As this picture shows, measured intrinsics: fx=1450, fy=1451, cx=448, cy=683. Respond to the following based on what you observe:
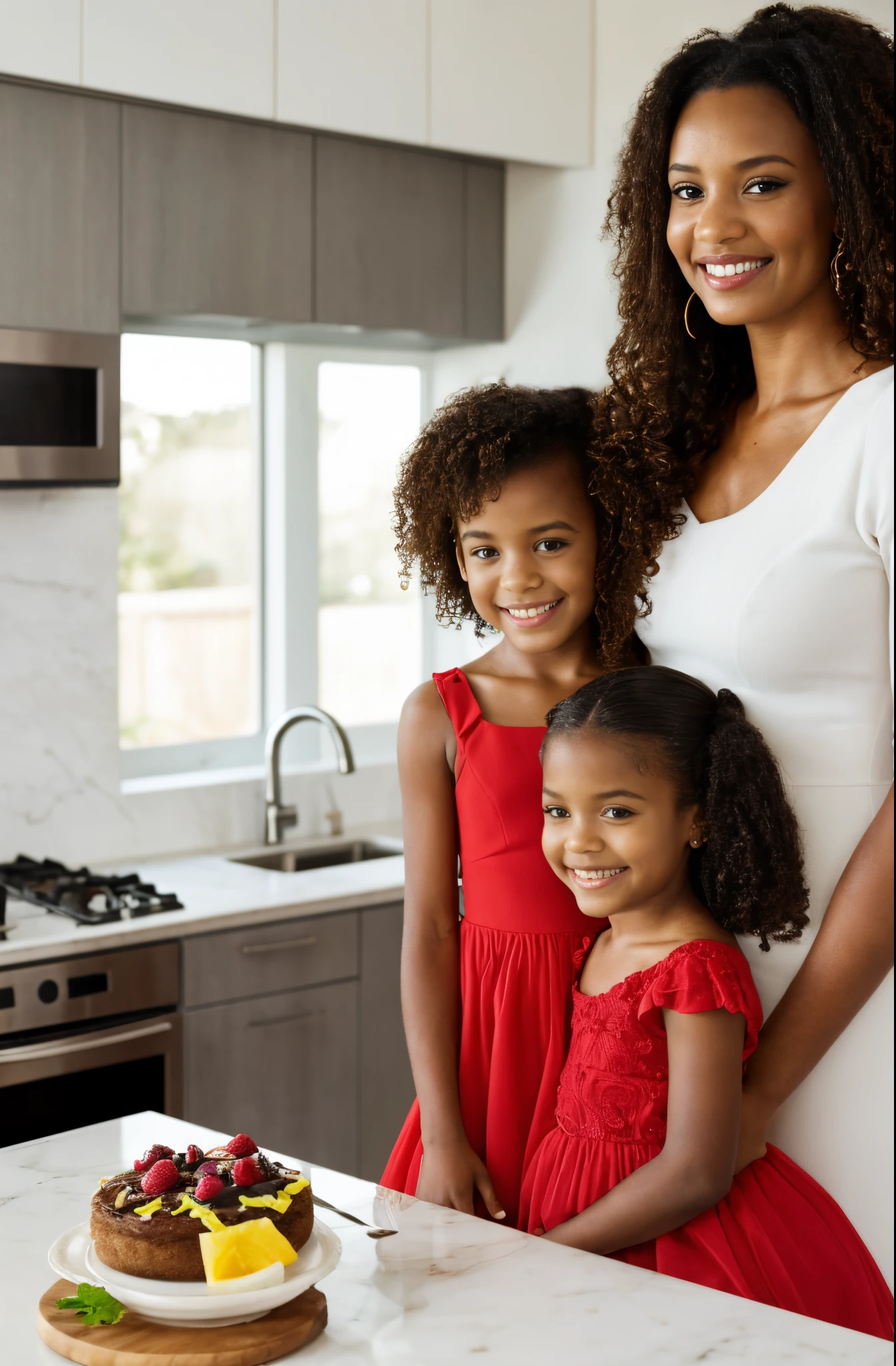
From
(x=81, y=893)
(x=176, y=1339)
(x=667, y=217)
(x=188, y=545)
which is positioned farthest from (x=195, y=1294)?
(x=188, y=545)

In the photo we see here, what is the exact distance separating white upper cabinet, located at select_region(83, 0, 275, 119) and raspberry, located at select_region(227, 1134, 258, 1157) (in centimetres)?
218

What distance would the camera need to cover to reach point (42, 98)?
2.72 metres

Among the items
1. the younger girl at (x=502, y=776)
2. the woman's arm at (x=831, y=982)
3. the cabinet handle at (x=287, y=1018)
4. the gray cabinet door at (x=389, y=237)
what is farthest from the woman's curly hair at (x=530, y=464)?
the gray cabinet door at (x=389, y=237)

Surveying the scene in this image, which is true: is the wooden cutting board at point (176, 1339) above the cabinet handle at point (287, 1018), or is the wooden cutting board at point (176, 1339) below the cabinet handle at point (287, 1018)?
above

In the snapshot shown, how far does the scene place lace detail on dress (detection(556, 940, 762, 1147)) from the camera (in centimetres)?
134

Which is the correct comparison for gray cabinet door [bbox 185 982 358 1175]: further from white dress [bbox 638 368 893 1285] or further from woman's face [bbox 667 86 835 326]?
woman's face [bbox 667 86 835 326]

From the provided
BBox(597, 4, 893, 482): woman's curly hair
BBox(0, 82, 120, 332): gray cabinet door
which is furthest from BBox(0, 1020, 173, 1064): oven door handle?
BBox(597, 4, 893, 482): woman's curly hair

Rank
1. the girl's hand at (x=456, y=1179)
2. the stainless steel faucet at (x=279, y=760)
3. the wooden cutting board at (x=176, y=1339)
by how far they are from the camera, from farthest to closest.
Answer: the stainless steel faucet at (x=279, y=760) < the girl's hand at (x=456, y=1179) < the wooden cutting board at (x=176, y=1339)

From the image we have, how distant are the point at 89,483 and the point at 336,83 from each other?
1025 mm

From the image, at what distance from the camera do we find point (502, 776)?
154 cm

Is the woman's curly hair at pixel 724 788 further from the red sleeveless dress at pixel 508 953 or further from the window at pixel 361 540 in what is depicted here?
the window at pixel 361 540

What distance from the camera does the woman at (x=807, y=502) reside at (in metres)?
1.33

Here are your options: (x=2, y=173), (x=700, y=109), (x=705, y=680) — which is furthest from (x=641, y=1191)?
(x=2, y=173)

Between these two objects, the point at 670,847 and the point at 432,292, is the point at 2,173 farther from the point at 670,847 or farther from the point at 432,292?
the point at 670,847
